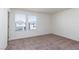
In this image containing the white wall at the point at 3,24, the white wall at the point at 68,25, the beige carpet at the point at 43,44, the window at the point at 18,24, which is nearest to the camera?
the window at the point at 18,24

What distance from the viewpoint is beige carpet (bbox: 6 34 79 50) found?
227 centimetres

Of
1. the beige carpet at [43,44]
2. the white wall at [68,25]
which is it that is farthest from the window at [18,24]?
the white wall at [68,25]

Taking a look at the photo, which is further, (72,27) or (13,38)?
(72,27)

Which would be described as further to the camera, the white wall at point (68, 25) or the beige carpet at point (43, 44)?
the white wall at point (68, 25)

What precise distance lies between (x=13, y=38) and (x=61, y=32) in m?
2.19

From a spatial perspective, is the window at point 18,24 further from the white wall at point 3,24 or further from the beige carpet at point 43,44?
the beige carpet at point 43,44

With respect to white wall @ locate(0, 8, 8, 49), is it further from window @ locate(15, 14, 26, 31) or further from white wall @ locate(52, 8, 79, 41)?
white wall @ locate(52, 8, 79, 41)

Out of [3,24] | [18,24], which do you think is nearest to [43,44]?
[18,24]

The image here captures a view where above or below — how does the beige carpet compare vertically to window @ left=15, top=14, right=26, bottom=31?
below

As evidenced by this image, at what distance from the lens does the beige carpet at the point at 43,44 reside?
227cm

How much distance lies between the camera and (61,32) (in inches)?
130

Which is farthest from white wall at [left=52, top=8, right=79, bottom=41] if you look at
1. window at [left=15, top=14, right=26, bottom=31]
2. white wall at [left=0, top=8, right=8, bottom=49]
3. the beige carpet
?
white wall at [left=0, top=8, right=8, bottom=49]
